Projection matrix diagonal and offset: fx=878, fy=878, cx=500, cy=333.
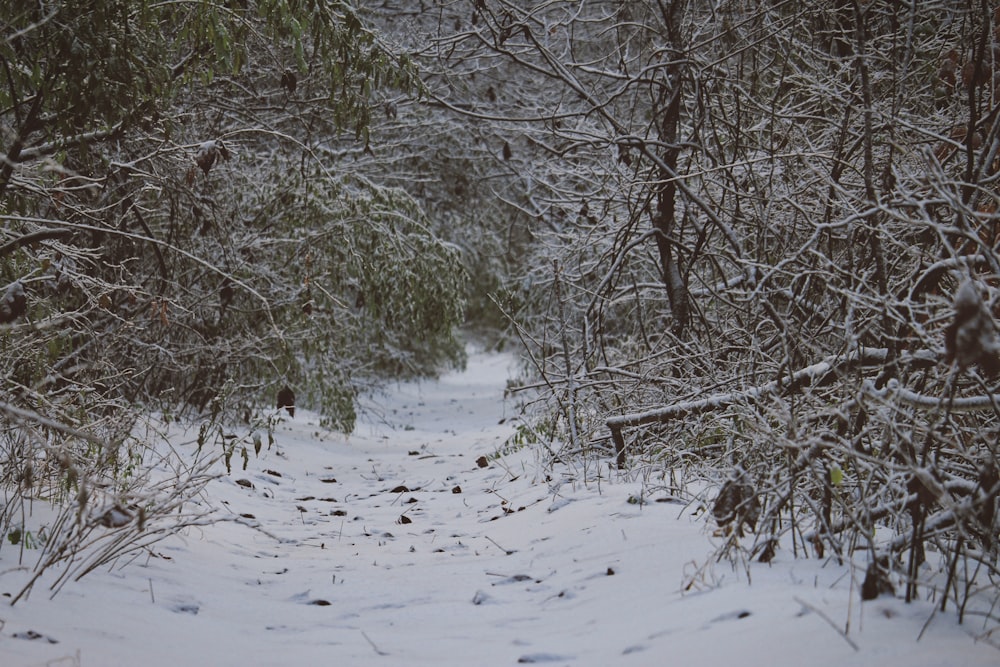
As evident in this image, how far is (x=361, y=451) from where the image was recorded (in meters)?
9.61

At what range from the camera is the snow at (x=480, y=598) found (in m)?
2.32

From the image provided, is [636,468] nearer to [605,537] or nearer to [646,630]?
[605,537]

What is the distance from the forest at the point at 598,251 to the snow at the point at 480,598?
0.57 feet

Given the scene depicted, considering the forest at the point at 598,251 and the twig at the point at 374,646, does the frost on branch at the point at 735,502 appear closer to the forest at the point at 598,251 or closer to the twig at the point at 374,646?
the forest at the point at 598,251

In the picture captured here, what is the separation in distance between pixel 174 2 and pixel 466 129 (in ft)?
22.9

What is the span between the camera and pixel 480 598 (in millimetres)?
3537

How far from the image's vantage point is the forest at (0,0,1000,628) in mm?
2842

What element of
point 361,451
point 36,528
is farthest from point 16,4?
point 361,451

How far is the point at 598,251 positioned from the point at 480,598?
4.74 metres

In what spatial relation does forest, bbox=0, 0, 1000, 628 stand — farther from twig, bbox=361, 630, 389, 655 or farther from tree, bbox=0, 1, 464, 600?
twig, bbox=361, 630, 389, 655

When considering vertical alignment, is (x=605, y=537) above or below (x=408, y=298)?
below

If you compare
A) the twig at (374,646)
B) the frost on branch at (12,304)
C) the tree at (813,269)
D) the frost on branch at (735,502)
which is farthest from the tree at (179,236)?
the frost on branch at (735,502)

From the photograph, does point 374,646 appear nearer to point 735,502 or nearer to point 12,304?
point 735,502

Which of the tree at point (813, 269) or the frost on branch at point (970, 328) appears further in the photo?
the tree at point (813, 269)
